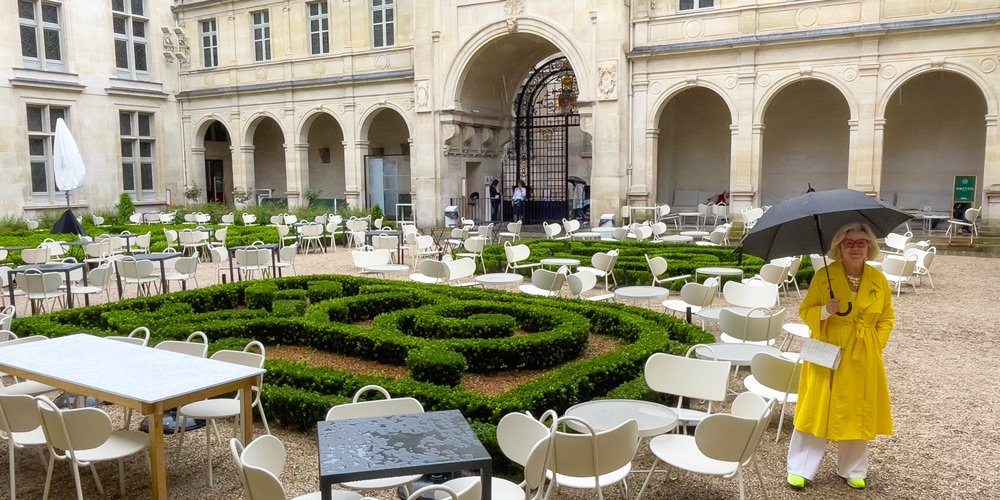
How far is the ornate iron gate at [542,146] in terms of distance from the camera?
2097 centimetres

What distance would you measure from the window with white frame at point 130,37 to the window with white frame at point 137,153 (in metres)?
1.41

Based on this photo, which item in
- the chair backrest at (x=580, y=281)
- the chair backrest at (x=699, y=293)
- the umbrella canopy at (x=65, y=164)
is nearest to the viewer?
the chair backrest at (x=699, y=293)

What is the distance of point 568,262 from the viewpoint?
9.98m

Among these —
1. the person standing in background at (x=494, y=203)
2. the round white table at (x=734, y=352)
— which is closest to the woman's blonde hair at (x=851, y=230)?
the round white table at (x=734, y=352)

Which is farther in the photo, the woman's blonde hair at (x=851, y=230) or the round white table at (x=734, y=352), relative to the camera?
the round white table at (x=734, y=352)

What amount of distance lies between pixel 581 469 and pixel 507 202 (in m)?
18.8

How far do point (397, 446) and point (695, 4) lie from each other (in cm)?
1598

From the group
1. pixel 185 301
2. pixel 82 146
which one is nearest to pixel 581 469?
pixel 185 301

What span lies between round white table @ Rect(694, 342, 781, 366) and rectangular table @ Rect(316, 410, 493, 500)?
7.61ft

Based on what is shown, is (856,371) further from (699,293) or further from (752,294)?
(752,294)

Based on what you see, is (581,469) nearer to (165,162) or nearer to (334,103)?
(334,103)

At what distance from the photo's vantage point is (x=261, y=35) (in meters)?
22.9

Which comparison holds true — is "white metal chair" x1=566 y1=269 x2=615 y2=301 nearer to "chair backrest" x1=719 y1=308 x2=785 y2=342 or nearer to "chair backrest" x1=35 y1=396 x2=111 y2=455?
"chair backrest" x1=719 y1=308 x2=785 y2=342

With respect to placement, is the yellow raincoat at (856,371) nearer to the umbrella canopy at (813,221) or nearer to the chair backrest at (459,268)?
the umbrella canopy at (813,221)
